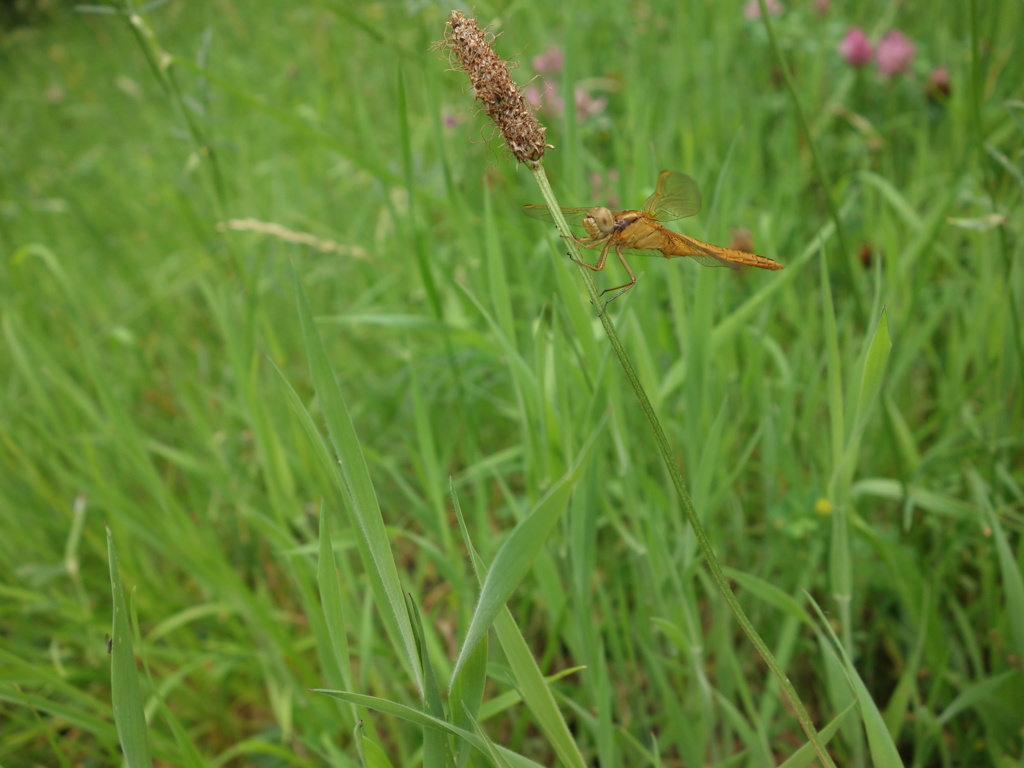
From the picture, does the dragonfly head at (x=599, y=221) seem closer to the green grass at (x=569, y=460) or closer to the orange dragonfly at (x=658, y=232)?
the orange dragonfly at (x=658, y=232)

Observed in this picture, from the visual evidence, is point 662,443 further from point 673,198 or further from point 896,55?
point 896,55

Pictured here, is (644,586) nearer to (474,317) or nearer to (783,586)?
(783,586)

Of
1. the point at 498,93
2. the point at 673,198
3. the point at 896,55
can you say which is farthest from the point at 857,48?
the point at 498,93

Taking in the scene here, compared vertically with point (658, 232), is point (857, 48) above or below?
above

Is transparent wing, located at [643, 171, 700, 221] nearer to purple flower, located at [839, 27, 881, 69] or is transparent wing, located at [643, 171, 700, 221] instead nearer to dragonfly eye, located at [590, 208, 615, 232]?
dragonfly eye, located at [590, 208, 615, 232]

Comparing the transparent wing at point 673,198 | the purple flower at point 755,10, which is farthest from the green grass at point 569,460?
the transparent wing at point 673,198

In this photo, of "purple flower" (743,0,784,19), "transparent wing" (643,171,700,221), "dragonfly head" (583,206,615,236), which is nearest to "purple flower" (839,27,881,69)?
"purple flower" (743,0,784,19)
